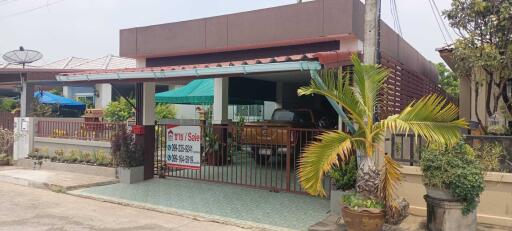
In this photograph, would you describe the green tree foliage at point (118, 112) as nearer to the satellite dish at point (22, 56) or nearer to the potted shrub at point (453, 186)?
the satellite dish at point (22, 56)

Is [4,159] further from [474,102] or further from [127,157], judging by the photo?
[474,102]

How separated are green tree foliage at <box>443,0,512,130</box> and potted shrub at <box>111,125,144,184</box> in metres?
7.45

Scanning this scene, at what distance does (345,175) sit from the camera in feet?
25.3

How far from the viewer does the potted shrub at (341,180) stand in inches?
301

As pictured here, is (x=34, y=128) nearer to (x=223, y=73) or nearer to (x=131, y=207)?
(x=131, y=207)

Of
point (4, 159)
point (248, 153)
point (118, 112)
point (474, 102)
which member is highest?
point (474, 102)

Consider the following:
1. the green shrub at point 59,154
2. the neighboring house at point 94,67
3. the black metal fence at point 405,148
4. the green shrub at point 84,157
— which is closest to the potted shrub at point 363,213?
the black metal fence at point 405,148

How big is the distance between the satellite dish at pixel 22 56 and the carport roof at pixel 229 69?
22.2ft

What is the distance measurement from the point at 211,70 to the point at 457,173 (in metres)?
4.27

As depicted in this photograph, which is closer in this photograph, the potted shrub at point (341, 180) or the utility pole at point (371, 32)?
the utility pole at point (371, 32)

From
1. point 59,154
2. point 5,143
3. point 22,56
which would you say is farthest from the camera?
point 22,56

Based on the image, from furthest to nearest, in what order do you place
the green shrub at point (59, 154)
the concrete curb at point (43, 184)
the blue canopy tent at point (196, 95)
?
1. the blue canopy tent at point (196, 95)
2. the green shrub at point (59, 154)
3. the concrete curb at point (43, 184)

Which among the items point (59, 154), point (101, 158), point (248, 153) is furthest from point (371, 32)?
point (59, 154)

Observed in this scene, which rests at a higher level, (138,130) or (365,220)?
(138,130)
